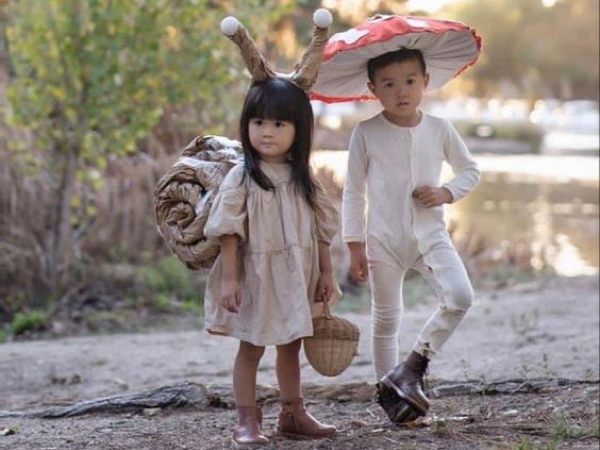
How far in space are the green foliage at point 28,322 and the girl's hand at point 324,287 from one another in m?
5.83

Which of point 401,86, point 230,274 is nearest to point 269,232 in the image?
point 230,274

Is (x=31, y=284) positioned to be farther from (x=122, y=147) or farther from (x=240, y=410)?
(x=240, y=410)

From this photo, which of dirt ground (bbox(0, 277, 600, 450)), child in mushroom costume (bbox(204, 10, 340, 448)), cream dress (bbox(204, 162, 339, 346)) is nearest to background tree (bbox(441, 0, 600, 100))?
dirt ground (bbox(0, 277, 600, 450))

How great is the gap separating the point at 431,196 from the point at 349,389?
1.36m

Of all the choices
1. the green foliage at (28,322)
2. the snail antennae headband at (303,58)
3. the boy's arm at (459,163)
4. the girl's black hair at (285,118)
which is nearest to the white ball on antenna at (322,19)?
the snail antennae headband at (303,58)

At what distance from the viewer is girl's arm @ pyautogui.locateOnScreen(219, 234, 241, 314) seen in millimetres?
4461

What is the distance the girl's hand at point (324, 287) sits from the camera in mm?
4664

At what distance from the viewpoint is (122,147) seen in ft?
35.6

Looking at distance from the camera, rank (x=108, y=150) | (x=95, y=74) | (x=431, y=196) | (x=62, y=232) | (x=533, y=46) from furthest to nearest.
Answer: (x=533, y=46) < (x=108, y=150) < (x=62, y=232) < (x=95, y=74) < (x=431, y=196)

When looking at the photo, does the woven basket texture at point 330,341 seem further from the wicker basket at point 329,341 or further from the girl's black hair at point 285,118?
the girl's black hair at point 285,118

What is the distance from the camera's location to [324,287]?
15.3ft

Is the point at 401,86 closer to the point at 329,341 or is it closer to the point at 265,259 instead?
the point at 265,259

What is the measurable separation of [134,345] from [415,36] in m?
4.89

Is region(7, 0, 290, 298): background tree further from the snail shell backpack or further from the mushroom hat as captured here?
the snail shell backpack
